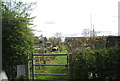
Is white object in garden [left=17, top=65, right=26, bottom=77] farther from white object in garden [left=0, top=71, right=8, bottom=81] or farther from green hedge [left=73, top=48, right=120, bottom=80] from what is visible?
green hedge [left=73, top=48, right=120, bottom=80]

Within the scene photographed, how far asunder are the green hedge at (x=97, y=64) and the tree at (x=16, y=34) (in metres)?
1.55

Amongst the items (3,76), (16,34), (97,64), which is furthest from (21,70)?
(97,64)

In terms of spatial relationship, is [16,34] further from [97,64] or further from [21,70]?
[97,64]

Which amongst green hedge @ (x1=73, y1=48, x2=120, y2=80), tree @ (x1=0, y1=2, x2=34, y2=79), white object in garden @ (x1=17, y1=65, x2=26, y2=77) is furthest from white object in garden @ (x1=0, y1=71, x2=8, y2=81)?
green hedge @ (x1=73, y1=48, x2=120, y2=80)

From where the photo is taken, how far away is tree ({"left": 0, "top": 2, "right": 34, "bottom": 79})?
12.2 ft

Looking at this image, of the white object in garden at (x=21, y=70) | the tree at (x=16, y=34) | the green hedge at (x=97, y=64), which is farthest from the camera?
the white object in garden at (x=21, y=70)

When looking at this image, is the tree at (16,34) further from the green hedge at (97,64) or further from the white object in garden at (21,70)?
the green hedge at (97,64)

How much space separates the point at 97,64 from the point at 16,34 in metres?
2.48

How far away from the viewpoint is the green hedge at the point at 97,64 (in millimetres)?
3498

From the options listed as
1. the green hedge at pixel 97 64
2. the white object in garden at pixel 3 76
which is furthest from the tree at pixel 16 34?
the green hedge at pixel 97 64

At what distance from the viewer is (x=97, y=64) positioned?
3623 millimetres

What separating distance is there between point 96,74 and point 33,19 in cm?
254

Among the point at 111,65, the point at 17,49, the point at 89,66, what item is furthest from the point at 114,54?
the point at 17,49

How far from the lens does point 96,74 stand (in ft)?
12.3
